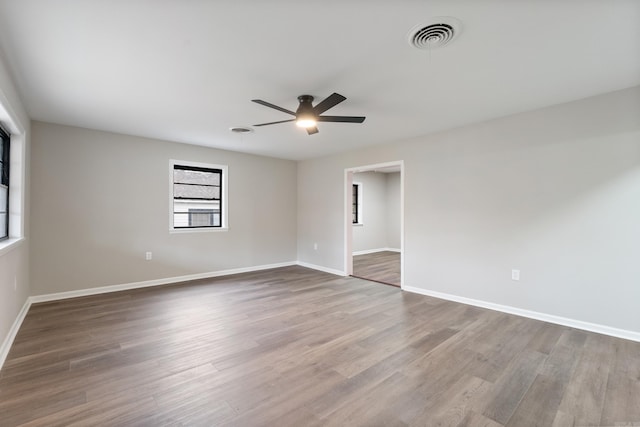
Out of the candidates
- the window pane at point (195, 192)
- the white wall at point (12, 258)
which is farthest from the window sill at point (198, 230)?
the white wall at point (12, 258)

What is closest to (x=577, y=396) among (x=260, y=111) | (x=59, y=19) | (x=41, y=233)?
(x=260, y=111)

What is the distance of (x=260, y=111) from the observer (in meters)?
3.37

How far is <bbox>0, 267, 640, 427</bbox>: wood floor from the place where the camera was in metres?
1.76

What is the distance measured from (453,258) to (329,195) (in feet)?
8.80

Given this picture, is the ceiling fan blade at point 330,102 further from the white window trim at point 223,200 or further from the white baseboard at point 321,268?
the white baseboard at point 321,268

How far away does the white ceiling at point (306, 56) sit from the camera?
173cm

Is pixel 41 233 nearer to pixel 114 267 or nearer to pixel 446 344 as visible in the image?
pixel 114 267

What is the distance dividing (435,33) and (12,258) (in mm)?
4107

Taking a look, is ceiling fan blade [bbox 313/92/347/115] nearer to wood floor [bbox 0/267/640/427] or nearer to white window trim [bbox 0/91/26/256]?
wood floor [bbox 0/267/640/427]

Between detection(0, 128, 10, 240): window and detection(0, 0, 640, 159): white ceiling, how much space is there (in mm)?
501

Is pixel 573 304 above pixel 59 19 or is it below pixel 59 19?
below

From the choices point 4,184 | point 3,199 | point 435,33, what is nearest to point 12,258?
point 3,199

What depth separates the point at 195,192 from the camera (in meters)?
5.36

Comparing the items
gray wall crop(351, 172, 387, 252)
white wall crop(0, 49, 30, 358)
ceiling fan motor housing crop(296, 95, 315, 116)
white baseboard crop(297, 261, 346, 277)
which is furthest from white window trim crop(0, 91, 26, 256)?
gray wall crop(351, 172, 387, 252)
